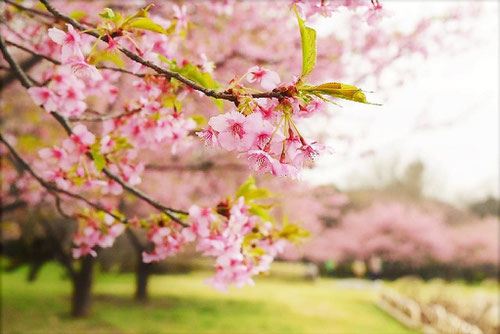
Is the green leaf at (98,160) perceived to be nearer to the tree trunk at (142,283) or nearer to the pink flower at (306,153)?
the pink flower at (306,153)

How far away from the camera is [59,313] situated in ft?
31.4

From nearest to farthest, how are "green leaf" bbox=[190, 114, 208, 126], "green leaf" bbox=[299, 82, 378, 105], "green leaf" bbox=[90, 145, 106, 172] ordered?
1. "green leaf" bbox=[299, 82, 378, 105]
2. "green leaf" bbox=[90, 145, 106, 172]
3. "green leaf" bbox=[190, 114, 208, 126]

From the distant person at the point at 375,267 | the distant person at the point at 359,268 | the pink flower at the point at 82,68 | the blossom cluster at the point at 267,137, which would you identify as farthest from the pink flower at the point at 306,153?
the distant person at the point at 359,268

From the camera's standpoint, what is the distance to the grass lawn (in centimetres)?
878

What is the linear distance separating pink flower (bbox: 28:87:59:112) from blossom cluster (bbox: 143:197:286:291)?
0.71 meters

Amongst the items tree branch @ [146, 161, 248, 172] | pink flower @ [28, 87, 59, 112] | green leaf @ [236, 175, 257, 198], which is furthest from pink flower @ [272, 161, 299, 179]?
tree branch @ [146, 161, 248, 172]

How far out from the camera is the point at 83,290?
936 centimetres

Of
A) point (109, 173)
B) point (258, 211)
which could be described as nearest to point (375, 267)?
point (258, 211)

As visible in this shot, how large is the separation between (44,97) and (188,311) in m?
9.38

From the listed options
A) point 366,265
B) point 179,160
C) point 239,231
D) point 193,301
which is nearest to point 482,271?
point 366,265

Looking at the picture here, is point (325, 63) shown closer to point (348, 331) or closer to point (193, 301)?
point (348, 331)

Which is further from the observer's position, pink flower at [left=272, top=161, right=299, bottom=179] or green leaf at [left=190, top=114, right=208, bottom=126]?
green leaf at [left=190, top=114, right=208, bottom=126]

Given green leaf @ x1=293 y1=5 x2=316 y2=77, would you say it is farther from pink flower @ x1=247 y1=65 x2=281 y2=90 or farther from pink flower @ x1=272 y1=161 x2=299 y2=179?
pink flower @ x1=272 y1=161 x2=299 y2=179

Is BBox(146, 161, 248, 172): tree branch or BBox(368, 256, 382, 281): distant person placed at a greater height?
BBox(146, 161, 248, 172): tree branch
